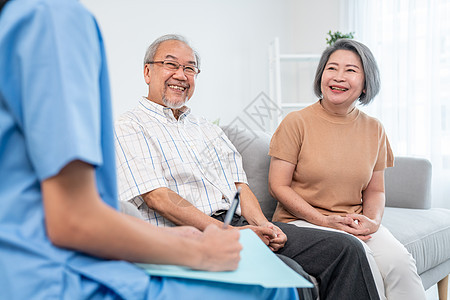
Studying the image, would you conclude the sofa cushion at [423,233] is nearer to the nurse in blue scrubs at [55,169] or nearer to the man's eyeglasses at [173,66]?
the man's eyeglasses at [173,66]

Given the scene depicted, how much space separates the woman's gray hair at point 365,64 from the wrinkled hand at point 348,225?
0.55 meters

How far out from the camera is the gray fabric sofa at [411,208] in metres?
1.90

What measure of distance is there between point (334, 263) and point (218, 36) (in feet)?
10.8

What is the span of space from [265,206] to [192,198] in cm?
54

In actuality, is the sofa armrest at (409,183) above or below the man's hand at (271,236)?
below

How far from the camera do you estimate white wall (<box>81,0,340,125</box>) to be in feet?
12.5

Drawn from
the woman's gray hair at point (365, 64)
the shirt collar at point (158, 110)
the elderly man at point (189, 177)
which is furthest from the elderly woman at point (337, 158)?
the shirt collar at point (158, 110)

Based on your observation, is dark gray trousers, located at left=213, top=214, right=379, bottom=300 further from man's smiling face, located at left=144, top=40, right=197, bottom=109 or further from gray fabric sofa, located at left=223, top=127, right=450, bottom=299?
man's smiling face, located at left=144, top=40, right=197, bottom=109

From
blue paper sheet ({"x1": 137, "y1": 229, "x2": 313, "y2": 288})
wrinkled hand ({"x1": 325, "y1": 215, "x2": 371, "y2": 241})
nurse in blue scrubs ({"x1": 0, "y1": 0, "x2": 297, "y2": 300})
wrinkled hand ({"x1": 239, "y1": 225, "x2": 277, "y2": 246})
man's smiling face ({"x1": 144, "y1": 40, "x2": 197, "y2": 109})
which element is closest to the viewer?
nurse in blue scrubs ({"x1": 0, "y1": 0, "x2": 297, "y2": 300})

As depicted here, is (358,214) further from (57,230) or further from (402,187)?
(57,230)

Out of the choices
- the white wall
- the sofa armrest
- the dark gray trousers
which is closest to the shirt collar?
the dark gray trousers

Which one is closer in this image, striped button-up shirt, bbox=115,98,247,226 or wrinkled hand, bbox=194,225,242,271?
wrinkled hand, bbox=194,225,242,271

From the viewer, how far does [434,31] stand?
11.0ft

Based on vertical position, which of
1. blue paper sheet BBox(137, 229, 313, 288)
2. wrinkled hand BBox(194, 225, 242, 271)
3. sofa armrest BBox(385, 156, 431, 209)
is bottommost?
sofa armrest BBox(385, 156, 431, 209)
